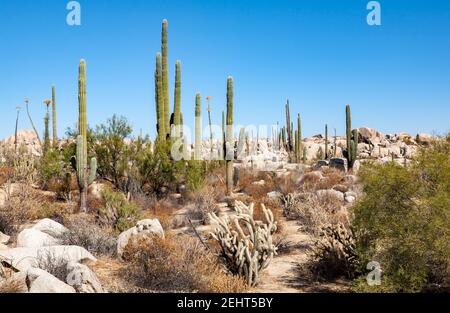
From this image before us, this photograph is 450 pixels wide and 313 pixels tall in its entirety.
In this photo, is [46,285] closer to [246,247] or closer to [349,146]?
[246,247]

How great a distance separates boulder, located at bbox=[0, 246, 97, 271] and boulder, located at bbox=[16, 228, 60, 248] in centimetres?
100

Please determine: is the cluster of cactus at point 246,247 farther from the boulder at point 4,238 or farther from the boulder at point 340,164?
the boulder at point 340,164

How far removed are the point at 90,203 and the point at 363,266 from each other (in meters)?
10.4

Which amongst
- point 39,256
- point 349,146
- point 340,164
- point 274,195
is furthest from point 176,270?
point 340,164

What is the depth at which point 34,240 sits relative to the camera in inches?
354

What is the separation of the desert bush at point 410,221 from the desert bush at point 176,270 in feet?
7.22

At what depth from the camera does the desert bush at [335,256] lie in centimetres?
777

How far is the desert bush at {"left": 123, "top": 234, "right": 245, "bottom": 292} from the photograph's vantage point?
6867 mm

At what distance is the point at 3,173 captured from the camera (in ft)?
65.0

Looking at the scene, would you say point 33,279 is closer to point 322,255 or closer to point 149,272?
point 149,272

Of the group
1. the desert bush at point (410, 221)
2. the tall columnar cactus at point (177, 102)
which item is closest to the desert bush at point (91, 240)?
the desert bush at point (410, 221)

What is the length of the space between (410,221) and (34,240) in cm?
697

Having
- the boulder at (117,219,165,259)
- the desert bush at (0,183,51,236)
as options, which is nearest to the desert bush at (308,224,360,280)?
the boulder at (117,219,165,259)

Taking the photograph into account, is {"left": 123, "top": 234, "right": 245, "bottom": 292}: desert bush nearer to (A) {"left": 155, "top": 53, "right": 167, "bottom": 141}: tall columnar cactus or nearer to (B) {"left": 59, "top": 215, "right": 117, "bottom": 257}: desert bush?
(B) {"left": 59, "top": 215, "right": 117, "bottom": 257}: desert bush
